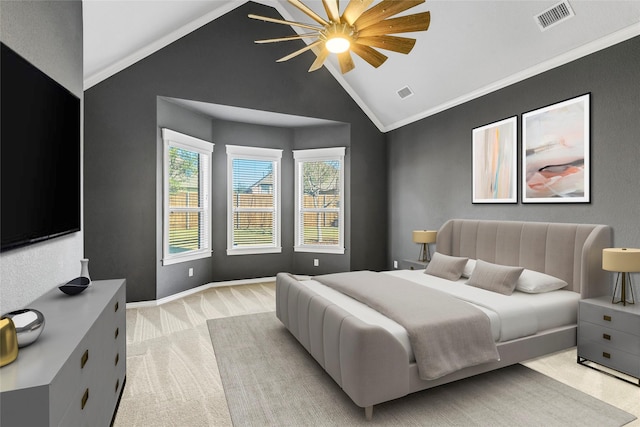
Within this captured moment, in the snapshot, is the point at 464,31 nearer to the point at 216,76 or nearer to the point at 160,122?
the point at 216,76

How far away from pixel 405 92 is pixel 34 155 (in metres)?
4.62

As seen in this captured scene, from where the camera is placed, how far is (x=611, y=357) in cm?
260

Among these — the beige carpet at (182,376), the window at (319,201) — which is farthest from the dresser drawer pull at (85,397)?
the window at (319,201)

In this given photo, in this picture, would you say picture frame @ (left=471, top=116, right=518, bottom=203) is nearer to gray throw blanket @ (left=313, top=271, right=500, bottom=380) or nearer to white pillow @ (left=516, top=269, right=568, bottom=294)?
white pillow @ (left=516, top=269, right=568, bottom=294)

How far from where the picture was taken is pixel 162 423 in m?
2.05

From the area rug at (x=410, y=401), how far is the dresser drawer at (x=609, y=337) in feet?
1.77

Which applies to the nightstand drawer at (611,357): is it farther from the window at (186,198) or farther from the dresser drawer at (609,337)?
the window at (186,198)

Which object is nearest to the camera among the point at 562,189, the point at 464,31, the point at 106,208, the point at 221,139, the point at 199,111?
the point at 562,189

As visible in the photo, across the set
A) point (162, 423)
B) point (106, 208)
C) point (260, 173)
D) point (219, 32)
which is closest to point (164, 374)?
point (162, 423)

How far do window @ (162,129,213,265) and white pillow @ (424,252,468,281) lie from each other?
3.45 m

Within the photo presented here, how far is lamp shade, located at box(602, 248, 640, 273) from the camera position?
254 centimetres

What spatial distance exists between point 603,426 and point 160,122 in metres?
5.22

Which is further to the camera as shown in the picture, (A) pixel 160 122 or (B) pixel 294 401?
(A) pixel 160 122

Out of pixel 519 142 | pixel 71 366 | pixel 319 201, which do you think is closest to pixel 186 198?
pixel 319 201
